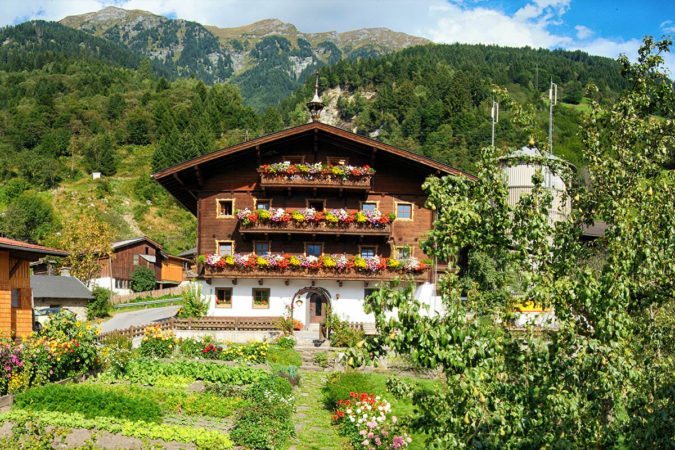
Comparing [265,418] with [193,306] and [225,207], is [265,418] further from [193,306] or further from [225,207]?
[225,207]

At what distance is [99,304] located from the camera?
50.1 meters

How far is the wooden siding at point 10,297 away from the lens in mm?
24878

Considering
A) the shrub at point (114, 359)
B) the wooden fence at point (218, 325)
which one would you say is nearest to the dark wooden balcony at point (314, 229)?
the wooden fence at point (218, 325)

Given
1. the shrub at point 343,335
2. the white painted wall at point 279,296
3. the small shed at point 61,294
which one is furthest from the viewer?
the small shed at point 61,294

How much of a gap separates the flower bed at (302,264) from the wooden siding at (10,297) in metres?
8.58

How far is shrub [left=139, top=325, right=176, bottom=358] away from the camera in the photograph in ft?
77.7

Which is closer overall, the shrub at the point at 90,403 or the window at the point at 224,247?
the shrub at the point at 90,403

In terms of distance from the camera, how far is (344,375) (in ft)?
62.4

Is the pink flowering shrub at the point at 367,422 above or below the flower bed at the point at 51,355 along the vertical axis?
below

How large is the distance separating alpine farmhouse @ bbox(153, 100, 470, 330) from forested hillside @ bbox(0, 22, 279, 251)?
1936 inches

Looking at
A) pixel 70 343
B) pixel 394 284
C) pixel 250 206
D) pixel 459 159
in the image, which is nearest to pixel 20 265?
pixel 70 343

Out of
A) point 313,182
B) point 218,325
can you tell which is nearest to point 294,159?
point 313,182

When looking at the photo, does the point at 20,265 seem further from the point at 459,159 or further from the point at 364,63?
the point at 364,63

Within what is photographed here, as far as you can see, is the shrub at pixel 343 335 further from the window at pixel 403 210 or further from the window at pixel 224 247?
the window at pixel 224 247
